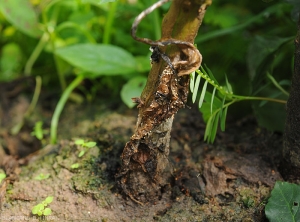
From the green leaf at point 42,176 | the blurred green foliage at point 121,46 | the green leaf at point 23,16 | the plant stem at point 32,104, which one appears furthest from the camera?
the plant stem at point 32,104

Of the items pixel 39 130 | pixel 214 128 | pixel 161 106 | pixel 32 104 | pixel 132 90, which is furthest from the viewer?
pixel 32 104

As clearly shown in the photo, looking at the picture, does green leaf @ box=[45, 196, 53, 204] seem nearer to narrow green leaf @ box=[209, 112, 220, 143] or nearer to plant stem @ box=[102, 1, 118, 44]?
narrow green leaf @ box=[209, 112, 220, 143]

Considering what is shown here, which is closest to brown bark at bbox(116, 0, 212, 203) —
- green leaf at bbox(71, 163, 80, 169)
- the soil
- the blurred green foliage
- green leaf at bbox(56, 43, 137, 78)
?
the soil

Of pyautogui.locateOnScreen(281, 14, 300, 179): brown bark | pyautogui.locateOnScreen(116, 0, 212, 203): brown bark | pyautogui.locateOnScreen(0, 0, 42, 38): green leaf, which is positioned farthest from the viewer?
pyautogui.locateOnScreen(0, 0, 42, 38): green leaf

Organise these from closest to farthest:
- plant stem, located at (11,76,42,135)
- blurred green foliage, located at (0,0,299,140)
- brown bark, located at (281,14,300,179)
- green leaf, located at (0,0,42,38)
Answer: brown bark, located at (281,14,300,179)
blurred green foliage, located at (0,0,299,140)
green leaf, located at (0,0,42,38)
plant stem, located at (11,76,42,135)

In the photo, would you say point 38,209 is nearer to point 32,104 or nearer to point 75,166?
point 75,166

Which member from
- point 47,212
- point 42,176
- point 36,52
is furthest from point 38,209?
point 36,52

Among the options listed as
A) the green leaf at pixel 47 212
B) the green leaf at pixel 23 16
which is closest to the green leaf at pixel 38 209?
the green leaf at pixel 47 212

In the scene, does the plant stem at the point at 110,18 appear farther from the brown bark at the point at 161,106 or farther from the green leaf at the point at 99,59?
the brown bark at the point at 161,106
